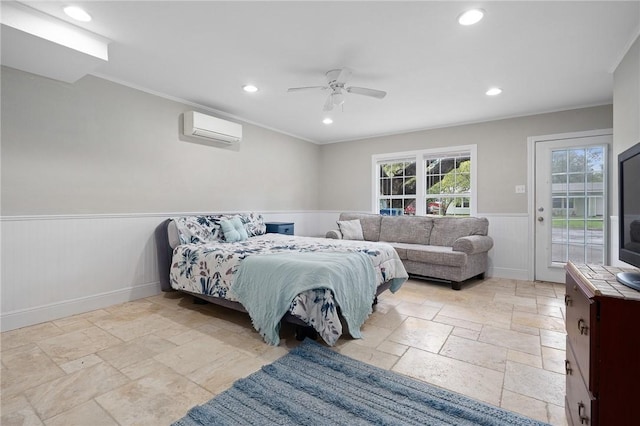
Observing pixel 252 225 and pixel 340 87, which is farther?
pixel 252 225

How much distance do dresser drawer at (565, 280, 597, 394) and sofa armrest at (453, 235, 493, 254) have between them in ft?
7.75

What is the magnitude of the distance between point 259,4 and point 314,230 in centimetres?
469

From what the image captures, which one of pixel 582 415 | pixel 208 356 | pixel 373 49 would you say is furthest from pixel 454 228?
pixel 208 356

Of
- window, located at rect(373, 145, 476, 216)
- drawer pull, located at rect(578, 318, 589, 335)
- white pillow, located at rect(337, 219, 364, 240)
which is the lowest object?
drawer pull, located at rect(578, 318, 589, 335)

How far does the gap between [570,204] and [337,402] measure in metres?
4.34

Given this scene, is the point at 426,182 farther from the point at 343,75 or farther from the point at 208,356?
the point at 208,356

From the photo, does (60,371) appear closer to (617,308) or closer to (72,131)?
(72,131)

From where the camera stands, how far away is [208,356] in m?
2.13

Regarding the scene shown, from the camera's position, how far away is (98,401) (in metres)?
1.64

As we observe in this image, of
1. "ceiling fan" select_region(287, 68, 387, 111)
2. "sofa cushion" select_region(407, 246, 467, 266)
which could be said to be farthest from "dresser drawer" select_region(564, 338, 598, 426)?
"ceiling fan" select_region(287, 68, 387, 111)

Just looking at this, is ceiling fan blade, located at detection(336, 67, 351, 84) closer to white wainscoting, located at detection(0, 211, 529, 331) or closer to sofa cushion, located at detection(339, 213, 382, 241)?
white wainscoting, located at detection(0, 211, 529, 331)

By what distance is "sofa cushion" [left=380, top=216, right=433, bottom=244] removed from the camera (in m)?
4.76

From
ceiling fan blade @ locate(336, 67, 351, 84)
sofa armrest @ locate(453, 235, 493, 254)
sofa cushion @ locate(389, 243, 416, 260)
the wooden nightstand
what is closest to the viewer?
ceiling fan blade @ locate(336, 67, 351, 84)

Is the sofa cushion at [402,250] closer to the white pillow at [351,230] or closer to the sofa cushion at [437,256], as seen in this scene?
the sofa cushion at [437,256]
